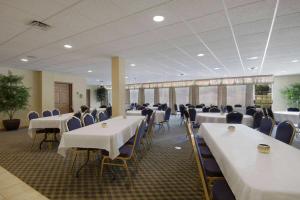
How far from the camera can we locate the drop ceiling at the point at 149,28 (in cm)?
258

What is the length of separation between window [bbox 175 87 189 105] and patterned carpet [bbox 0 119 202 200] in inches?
392

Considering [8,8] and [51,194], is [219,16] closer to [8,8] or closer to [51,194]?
[8,8]

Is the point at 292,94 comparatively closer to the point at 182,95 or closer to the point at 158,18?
the point at 182,95

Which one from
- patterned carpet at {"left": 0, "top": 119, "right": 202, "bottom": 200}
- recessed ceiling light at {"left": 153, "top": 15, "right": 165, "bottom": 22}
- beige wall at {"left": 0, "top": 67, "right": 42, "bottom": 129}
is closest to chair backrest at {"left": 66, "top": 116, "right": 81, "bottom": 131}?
patterned carpet at {"left": 0, "top": 119, "right": 202, "bottom": 200}

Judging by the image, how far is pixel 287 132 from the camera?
107 inches

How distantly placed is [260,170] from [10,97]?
8.37 meters

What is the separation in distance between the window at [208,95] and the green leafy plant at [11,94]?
1083 cm

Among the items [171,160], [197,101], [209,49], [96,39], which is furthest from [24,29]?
[197,101]

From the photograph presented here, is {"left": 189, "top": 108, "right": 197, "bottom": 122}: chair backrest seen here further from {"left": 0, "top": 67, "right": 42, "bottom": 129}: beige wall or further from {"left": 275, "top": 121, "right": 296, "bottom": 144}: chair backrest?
{"left": 0, "top": 67, "right": 42, "bottom": 129}: beige wall

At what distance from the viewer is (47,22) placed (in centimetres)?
312

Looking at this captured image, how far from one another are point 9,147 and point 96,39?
3.79 meters

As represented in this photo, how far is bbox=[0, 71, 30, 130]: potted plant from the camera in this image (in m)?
6.85

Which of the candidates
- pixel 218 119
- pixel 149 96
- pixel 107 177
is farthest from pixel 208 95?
pixel 107 177

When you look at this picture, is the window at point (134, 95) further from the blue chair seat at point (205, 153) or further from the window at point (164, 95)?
the blue chair seat at point (205, 153)
